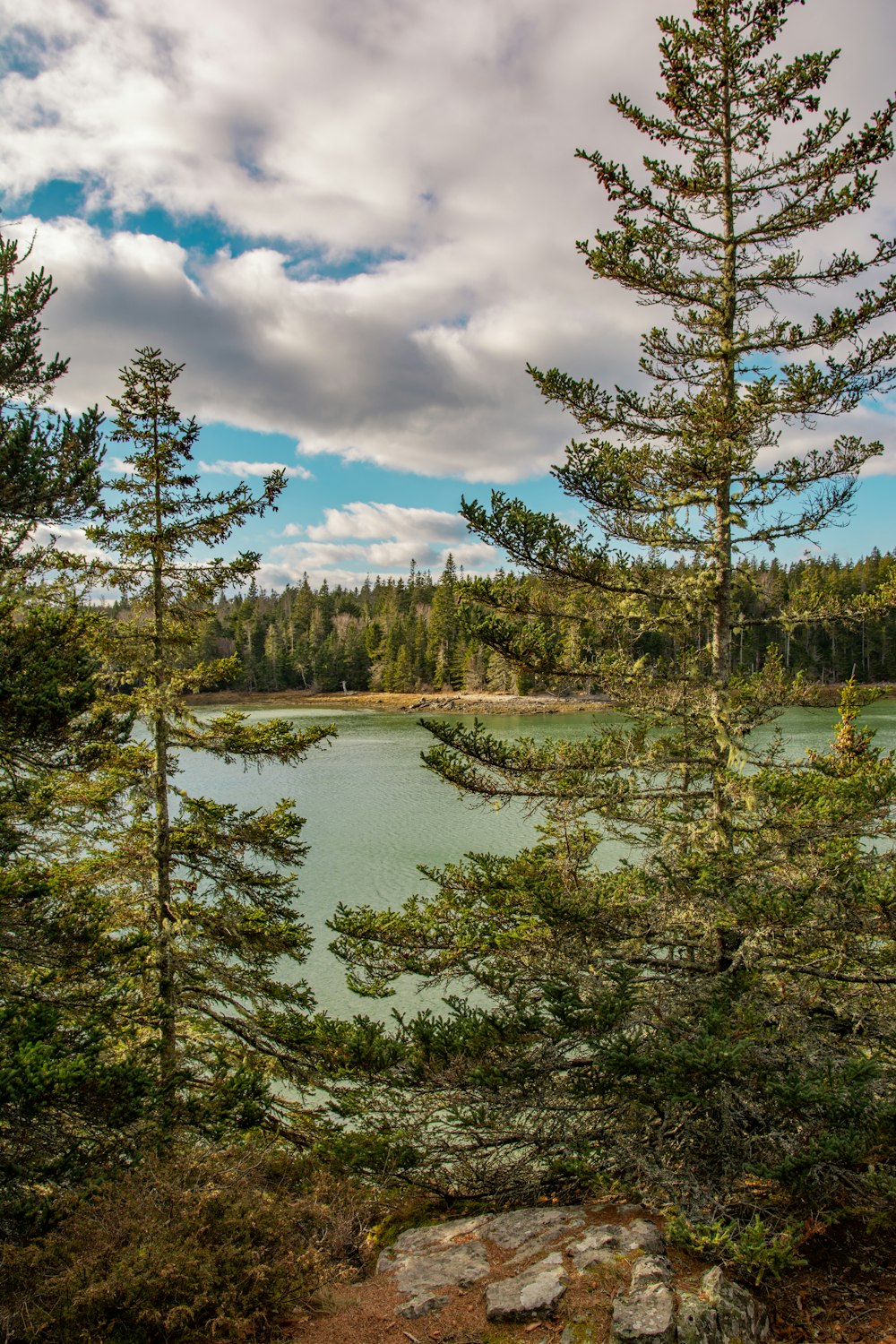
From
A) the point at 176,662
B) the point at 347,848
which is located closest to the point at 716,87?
the point at 176,662

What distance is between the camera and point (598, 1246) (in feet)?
12.7

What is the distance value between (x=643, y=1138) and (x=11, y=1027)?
4.33m

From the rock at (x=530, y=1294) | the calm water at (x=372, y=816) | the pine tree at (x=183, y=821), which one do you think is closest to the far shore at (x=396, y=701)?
the calm water at (x=372, y=816)

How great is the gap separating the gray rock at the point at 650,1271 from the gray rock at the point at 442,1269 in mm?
1072

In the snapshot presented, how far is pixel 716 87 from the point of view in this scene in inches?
221

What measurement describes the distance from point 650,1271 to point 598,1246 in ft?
1.76

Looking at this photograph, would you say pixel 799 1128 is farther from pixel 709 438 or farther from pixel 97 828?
pixel 97 828

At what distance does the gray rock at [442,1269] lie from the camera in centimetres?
403

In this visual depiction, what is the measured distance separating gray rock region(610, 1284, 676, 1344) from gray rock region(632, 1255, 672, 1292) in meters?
0.04

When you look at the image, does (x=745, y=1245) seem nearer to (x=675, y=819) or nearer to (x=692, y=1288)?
(x=692, y=1288)

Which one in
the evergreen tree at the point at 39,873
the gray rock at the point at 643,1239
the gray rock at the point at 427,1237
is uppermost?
the evergreen tree at the point at 39,873

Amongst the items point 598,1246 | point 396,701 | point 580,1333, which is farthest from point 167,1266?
point 396,701

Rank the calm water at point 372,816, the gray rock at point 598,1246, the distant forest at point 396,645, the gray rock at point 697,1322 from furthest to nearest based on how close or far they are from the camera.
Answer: the distant forest at point 396,645, the calm water at point 372,816, the gray rock at point 598,1246, the gray rock at point 697,1322

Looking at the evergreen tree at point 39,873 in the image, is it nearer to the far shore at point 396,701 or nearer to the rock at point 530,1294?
the rock at point 530,1294
